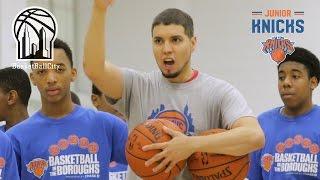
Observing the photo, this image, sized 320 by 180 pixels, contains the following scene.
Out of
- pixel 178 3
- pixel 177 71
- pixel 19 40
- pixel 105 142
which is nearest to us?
pixel 177 71

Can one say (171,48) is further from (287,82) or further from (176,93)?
(287,82)

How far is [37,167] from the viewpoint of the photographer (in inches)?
111

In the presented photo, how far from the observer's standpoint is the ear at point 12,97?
350cm

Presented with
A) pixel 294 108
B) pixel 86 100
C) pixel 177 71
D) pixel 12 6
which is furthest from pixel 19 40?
pixel 177 71

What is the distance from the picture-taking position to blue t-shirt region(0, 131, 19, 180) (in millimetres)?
2771

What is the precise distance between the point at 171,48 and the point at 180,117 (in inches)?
11.1

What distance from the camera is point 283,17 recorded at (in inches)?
251

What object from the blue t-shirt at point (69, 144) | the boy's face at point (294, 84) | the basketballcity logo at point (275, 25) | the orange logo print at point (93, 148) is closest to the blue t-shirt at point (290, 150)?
the boy's face at point (294, 84)

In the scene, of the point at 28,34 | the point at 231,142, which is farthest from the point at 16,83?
the point at 231,142

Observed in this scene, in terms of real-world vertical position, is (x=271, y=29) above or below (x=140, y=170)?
above

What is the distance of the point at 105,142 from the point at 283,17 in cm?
A: 390

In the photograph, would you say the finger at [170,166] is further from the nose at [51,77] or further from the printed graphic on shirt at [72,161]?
the nose at [51,77]

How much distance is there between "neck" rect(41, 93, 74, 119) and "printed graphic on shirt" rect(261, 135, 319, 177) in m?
1.22

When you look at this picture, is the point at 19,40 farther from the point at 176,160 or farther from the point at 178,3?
the point at 176,160
